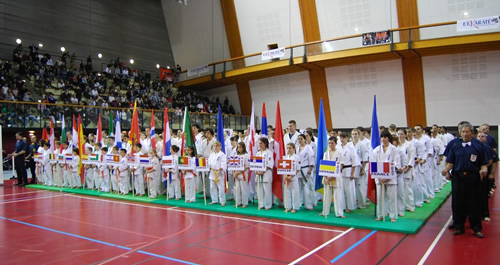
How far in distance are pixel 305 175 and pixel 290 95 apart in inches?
675

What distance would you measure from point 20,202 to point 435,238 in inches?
441

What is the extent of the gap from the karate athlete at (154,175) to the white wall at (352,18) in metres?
13.7

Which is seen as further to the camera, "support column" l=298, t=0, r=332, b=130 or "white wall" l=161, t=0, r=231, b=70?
"white wall" l=161, t=0, r=231, b=70

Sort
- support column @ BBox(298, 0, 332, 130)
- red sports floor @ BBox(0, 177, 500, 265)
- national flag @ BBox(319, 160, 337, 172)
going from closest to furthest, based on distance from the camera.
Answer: red sports floor @ BBox(0, 177, 500, 265), national flag @ BBox(319, 160, 337, 172), support column @ BBox(298, 0, 332, 130)

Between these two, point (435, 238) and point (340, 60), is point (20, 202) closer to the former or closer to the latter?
point (435, 238)

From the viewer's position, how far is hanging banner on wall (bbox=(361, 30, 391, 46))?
1942 cm

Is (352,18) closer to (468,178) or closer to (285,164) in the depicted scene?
(285,164)

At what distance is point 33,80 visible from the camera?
69.0ft

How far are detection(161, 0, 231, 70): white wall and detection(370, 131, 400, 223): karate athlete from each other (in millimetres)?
21290

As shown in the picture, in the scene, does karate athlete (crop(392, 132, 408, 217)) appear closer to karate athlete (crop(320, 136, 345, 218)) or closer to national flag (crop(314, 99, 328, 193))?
karate athlete (crop(320, 136, 345, 218))

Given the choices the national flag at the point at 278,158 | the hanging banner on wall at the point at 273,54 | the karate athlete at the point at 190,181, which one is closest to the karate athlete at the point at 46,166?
the karate athlete at the point at 190,181

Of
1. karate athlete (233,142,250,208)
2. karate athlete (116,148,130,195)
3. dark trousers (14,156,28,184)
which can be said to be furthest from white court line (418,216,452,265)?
dark trousers (14,156,28,184)

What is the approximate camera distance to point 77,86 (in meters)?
22.1

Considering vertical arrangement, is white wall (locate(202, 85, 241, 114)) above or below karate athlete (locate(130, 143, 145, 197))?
above
